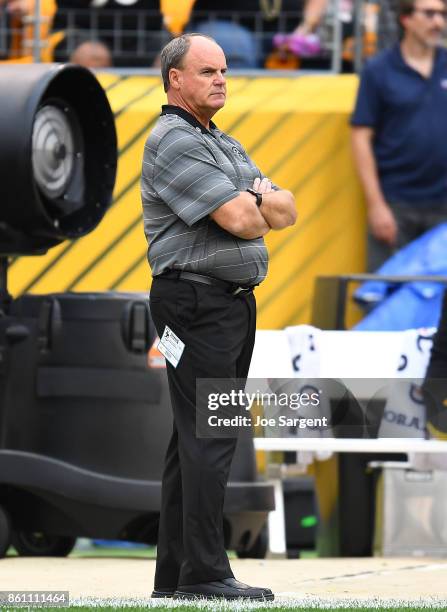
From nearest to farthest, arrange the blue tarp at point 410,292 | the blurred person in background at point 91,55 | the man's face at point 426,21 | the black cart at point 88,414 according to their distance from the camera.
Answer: the black cart at point 88,414 → the blue tarp at point 410,292 → the man's face at point 426,21 → the blurred person in background at point 91,55

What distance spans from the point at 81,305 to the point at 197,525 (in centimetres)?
220

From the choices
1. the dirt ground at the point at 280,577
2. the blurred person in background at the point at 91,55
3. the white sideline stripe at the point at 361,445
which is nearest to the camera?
the dirt ground at the point at 280,577

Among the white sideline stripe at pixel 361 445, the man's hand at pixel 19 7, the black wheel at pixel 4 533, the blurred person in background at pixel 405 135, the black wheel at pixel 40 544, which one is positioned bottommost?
the black wheel at pixel 40 544

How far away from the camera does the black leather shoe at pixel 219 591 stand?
16.6 ft

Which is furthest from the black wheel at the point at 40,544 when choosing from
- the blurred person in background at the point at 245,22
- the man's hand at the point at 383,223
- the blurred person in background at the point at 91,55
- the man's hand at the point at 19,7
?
the man's hand at the point at 19,7

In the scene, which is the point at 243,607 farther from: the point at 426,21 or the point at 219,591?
the point at 426,21

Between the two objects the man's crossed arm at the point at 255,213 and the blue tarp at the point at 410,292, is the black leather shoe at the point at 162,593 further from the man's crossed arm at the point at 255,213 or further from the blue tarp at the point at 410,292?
the blue tarp at the point at 410,292

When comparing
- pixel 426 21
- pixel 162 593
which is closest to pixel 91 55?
pixel 426 21

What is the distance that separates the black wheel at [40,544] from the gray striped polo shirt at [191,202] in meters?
2.59

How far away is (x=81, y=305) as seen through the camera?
7109 millimetres

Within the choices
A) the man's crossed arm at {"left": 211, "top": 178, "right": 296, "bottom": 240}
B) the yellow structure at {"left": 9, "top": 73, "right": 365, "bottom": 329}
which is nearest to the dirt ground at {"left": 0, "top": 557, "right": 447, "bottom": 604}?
the man's crossed arm at {"left": 211, "top": 178, "right": 296, "bottom": 240}

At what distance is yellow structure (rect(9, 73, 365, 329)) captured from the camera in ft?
30.7

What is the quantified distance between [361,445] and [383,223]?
1763 millimetres

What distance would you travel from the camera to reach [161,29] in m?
10.0
